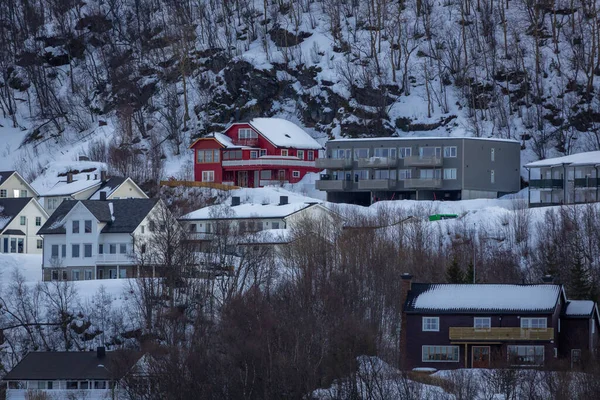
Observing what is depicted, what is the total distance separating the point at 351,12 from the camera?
134 m

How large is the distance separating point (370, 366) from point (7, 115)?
8850cm

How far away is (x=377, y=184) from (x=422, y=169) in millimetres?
3561

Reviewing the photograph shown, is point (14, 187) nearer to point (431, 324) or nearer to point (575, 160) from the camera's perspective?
point (575, 160)

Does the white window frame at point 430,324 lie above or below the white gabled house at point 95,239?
below

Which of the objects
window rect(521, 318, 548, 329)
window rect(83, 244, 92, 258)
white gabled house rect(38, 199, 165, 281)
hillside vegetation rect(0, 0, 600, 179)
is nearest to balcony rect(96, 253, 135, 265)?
white gabled house rect(38, 199, 165, 281)

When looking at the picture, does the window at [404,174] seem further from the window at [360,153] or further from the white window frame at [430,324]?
the white window frame at [430,324]

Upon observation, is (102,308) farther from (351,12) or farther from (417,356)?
(351,12)

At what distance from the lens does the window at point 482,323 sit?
6191 centimetres

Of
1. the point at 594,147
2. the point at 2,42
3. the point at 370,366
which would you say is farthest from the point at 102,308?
the point at 2,42

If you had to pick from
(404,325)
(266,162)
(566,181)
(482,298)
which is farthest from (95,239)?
(482,298)

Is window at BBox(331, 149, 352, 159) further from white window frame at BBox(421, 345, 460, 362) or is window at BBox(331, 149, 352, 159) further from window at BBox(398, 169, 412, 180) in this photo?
white window frame at BBox(421, 345, 460, 362)

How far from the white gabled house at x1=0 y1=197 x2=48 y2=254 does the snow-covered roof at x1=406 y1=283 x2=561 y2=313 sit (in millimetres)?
41515

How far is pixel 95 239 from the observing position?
3509 inches

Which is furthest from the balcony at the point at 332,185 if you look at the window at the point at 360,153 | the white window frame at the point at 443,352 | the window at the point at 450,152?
the white window frame at the point at 443,352
